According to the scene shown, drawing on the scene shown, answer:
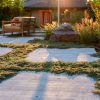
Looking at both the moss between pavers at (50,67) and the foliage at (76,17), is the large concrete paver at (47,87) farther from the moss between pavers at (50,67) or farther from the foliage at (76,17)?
the foliage at (76,17)

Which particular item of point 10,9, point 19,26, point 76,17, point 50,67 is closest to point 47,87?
→ point 50,67

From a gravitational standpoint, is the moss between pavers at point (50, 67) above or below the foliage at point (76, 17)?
above

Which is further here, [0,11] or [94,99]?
[0,11]

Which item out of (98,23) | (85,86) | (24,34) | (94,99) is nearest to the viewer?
(94,99)

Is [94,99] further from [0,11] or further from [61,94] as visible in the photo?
[0,11]

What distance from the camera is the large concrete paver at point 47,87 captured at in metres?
5.10

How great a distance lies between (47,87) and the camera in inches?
222

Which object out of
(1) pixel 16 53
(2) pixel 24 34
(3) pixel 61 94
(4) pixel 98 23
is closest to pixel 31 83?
(3) pixel 61 94

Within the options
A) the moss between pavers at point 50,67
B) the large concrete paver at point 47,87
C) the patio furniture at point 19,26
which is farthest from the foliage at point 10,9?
the large concrete paver at point 47,87

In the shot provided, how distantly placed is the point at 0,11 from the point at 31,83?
20.9 m

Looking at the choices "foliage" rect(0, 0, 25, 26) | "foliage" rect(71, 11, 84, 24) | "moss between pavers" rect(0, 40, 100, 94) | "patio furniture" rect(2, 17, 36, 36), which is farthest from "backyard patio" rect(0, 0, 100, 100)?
"foliage" rect(0, 0, 25, 26)

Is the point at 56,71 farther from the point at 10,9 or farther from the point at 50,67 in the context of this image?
the point at 10,9

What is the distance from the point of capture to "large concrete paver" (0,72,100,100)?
16.7 ft

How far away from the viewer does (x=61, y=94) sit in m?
5.21
